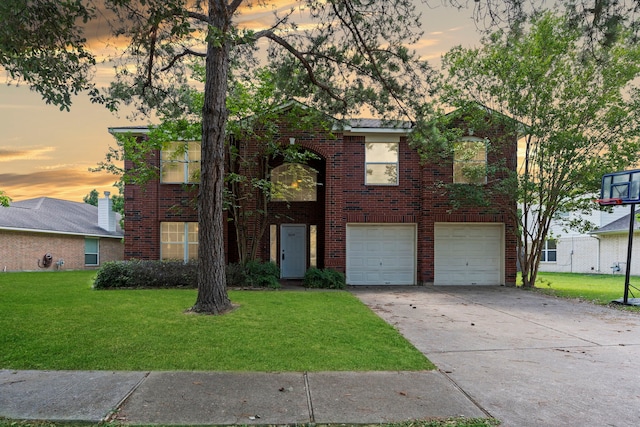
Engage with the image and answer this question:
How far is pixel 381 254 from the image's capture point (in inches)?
592

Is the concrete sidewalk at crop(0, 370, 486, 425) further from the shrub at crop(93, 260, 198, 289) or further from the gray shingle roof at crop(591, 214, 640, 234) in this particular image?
the gray shingle roof at crop(591, 214, 640, 234)

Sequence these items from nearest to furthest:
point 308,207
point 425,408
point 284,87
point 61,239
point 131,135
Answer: point 425,408
point 284,87
point 131,135
point 308,207
point 61,239

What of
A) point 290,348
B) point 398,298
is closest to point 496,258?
point 398,298

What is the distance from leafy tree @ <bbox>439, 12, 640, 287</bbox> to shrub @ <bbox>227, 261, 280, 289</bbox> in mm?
6355

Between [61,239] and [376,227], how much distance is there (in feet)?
67.3

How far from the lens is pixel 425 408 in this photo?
13.1 feet

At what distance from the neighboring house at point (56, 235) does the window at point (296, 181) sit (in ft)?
50.5

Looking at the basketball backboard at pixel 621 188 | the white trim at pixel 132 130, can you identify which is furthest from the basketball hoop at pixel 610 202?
the white trim at pixel 132 130

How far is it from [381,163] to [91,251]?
22.1m

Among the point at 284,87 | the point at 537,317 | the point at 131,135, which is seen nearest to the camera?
the point at 537,317

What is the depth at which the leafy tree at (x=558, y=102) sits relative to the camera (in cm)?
1211

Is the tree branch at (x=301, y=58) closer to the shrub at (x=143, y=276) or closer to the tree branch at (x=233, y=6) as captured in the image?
the tree branch at (x=233, y=6)

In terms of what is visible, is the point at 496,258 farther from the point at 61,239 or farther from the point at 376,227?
the point at 61,239

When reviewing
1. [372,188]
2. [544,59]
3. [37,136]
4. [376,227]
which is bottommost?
[376,227]
